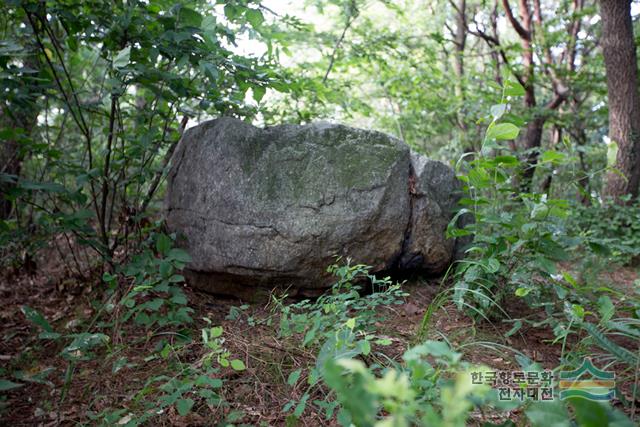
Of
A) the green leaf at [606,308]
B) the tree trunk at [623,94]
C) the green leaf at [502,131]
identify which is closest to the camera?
the green leaf at [606,308]

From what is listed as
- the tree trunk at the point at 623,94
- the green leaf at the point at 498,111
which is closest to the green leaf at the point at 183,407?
the green leaf at the point at 498,111

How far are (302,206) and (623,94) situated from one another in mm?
3950

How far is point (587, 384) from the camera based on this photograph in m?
1.74

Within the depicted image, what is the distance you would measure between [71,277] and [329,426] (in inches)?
97.8

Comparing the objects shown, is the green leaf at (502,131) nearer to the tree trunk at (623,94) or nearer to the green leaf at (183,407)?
the green leaf at (183,407)

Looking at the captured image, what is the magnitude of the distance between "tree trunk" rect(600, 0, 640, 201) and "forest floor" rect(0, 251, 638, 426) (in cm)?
303

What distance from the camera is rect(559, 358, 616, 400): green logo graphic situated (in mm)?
1598

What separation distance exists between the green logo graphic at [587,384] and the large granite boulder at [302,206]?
4.46 ft

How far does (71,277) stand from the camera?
356 centimetres

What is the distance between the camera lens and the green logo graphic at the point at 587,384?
1.60 meters

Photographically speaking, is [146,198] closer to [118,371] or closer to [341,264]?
[118,371]

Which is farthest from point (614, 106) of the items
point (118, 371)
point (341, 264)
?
point (118, 371)

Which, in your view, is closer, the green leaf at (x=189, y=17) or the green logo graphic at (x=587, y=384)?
the green logo graphic at (x=587, y=384)

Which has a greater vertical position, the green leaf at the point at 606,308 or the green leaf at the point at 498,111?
the green leaf at the point at 498,111
